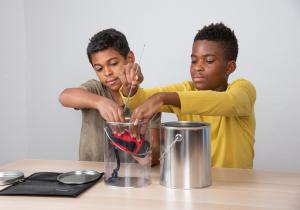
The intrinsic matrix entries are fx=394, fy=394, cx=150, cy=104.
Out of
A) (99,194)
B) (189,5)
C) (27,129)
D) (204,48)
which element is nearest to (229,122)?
(204,48)

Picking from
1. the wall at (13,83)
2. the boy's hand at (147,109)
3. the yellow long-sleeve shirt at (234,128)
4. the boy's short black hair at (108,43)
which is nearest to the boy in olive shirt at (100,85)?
the boy's short black hair at (108,43)

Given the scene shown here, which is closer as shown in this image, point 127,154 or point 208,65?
point 127,154

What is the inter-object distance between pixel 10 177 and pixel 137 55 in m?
1.08

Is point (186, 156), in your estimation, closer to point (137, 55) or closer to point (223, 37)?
point (223, 37)

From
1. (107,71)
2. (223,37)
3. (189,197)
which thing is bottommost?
(189,197)

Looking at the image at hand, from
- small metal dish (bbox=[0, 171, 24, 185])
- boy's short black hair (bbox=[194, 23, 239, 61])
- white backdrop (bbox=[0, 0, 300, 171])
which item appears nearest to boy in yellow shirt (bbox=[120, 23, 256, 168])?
boy's short black hair (bbox=[194, 23, 239, 61])

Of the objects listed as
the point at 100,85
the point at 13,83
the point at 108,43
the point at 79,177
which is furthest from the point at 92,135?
the point at 13,83

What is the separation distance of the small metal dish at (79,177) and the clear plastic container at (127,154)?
0.03 metres

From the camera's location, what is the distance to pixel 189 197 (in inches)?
30.4

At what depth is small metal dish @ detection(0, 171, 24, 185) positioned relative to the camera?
33.9 inches

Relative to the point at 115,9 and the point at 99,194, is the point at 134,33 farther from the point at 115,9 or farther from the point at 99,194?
the point at 99,194

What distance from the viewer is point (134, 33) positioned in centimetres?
188

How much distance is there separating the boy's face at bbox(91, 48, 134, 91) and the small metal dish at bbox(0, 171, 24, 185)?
1.53 ft

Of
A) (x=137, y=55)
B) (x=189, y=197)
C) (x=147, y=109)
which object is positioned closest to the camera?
(x=189, y=197)
